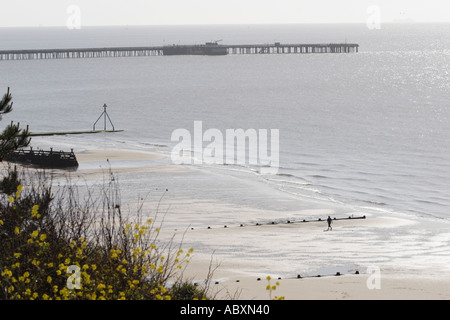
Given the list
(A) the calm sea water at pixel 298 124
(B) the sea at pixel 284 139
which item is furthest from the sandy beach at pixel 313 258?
(A) the calm sea water at pixel 298 124

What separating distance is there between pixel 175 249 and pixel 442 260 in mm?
12669

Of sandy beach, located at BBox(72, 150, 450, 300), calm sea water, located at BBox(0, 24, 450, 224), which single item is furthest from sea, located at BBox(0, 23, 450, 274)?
sandy beach, located at BBox(72, 150, 450, 300)

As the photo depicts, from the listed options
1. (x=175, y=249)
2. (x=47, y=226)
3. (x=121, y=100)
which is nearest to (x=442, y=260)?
(x=175, y=249)

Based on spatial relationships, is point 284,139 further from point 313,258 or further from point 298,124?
point 313,258

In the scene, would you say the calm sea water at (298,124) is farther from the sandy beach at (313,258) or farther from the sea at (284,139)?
the sandy beach at (313,258)

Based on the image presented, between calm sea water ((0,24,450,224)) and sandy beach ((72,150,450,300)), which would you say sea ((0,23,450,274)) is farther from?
sandy beach ((72,150,450,300))

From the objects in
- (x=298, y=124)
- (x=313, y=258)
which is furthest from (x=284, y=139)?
(x=313, y=258)

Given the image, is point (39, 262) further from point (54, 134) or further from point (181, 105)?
point (181, 105)

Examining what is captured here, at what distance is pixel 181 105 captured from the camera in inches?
5531

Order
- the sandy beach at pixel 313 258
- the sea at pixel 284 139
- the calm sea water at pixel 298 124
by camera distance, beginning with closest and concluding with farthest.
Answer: the sandy beach at pixel 313 258 → the sea at pixel 284 139 → the calm sea water at pixel 298 124

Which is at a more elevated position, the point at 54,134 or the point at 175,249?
the point at 54,134

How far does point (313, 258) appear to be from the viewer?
132 ft

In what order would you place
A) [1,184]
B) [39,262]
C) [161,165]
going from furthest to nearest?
[161,165]
[1,184]
[39,262]

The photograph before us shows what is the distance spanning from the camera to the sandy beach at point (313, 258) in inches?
1321
